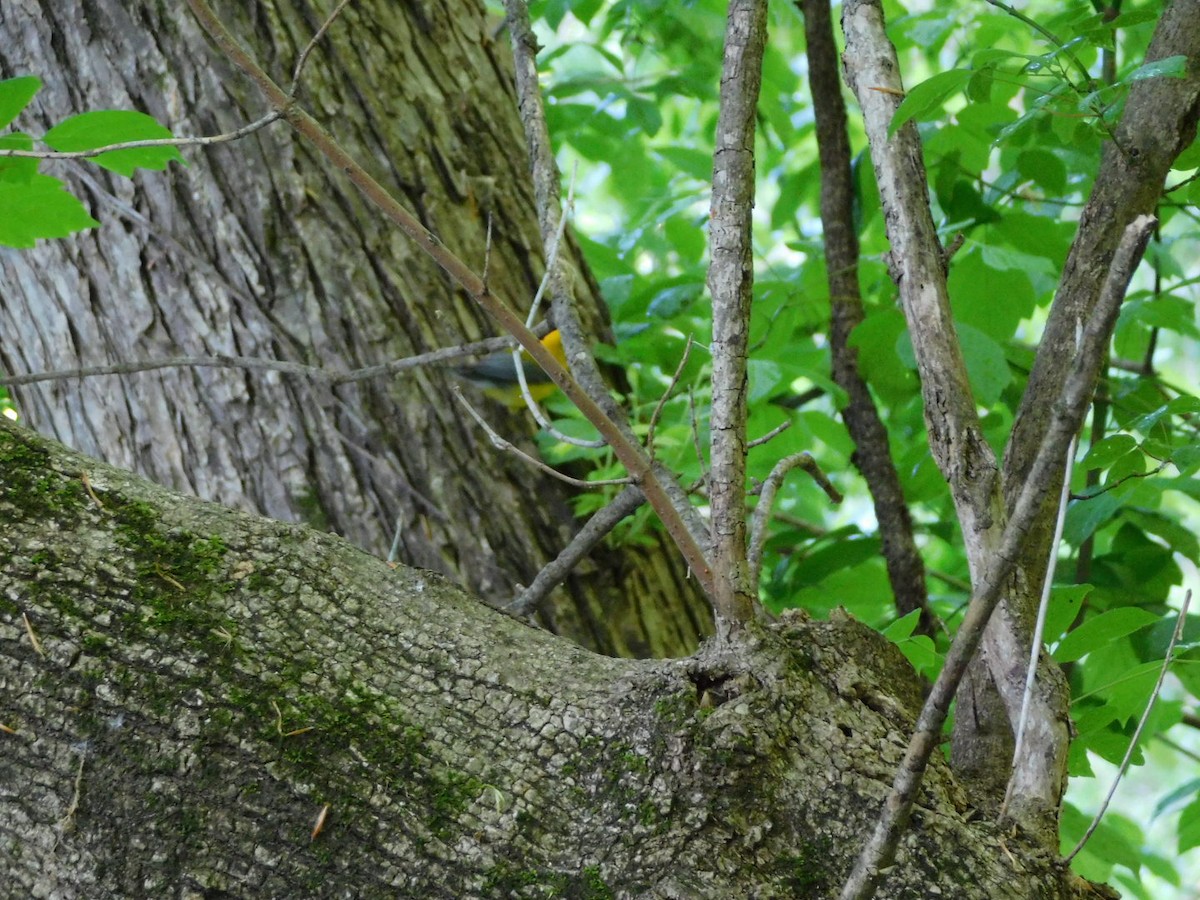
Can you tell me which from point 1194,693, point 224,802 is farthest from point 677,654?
point 224,802

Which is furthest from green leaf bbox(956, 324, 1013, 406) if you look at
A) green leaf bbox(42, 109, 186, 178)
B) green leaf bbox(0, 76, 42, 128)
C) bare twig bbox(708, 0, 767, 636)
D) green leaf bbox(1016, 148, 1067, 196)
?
green leaf bbox(0, 76, 42, 128)

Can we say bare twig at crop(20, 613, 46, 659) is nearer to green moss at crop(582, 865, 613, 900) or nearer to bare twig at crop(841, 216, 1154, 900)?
green moss at crop(582, 865, 613, 900)

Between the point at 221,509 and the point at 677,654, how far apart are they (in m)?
1.10

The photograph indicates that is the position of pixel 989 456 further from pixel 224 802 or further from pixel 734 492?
pixel 224 802

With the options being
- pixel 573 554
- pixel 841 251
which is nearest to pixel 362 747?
pixel 573 554

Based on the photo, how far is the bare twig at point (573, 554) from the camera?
4.37ft

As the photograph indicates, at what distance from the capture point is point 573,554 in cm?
134

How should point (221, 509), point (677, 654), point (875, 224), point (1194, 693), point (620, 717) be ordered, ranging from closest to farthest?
point (620, 717) < point (221, 509) < point (1194, 693) < point (677, 654) < point (875, 224)

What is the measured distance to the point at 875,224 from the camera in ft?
8.82

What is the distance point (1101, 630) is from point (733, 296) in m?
0.59

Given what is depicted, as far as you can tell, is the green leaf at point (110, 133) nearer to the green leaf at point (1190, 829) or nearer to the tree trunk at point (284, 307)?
the tree trunk at point (284, 307)

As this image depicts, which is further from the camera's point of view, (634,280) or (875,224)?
(875,224)

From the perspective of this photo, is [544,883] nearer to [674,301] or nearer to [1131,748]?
[1131,748]

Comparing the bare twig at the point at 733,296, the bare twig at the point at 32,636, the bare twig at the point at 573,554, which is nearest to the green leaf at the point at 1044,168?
the bare twig at the point at 733,296
